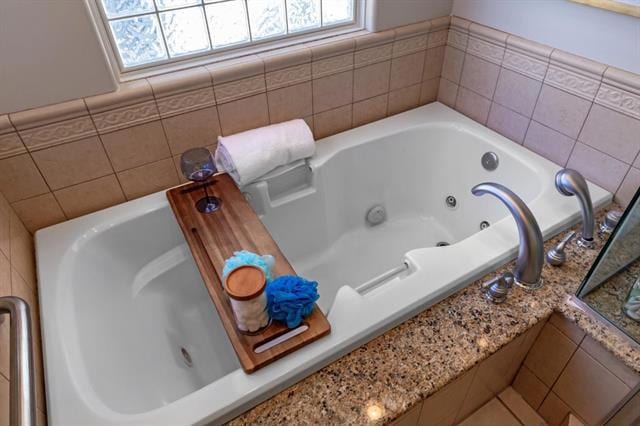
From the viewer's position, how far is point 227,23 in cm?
143

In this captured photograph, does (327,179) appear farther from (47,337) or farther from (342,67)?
(47,337)

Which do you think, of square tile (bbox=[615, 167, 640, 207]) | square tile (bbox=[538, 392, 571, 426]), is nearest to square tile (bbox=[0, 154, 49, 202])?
square tile (bbox=[538, 392, 571, 426])

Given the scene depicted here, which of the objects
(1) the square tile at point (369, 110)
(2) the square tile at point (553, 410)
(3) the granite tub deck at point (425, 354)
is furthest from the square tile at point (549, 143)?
(2) the square tile at point (553, 410)

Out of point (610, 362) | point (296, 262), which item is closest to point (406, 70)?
point (296, 262)

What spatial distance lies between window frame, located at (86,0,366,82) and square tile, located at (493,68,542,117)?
604 millimetres

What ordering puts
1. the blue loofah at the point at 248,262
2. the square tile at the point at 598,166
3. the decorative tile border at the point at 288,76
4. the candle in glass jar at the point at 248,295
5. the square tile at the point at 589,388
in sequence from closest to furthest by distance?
1. the candle in glass jar at the point at 248,295
2. the blue loofah at the point at 248,262
3. the square tile at the point at 589,388
4. the square tile at the point at 598,166
5. the decorative tile border at the point at 288,76

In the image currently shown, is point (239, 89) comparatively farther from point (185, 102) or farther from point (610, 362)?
point (610, 362)

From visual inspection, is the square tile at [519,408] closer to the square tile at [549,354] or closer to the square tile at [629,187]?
the square tile at [549,354]

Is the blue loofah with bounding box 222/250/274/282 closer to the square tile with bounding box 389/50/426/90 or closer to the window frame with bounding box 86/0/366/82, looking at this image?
the window frame with bounding box 86/0/366/82

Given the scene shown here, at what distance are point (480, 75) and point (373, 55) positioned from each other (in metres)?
0.46

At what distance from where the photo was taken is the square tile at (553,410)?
52.7 inches

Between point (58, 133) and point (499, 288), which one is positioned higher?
point (58, 133)

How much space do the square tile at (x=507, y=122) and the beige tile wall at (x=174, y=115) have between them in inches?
15.0

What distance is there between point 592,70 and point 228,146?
4.03 feet
